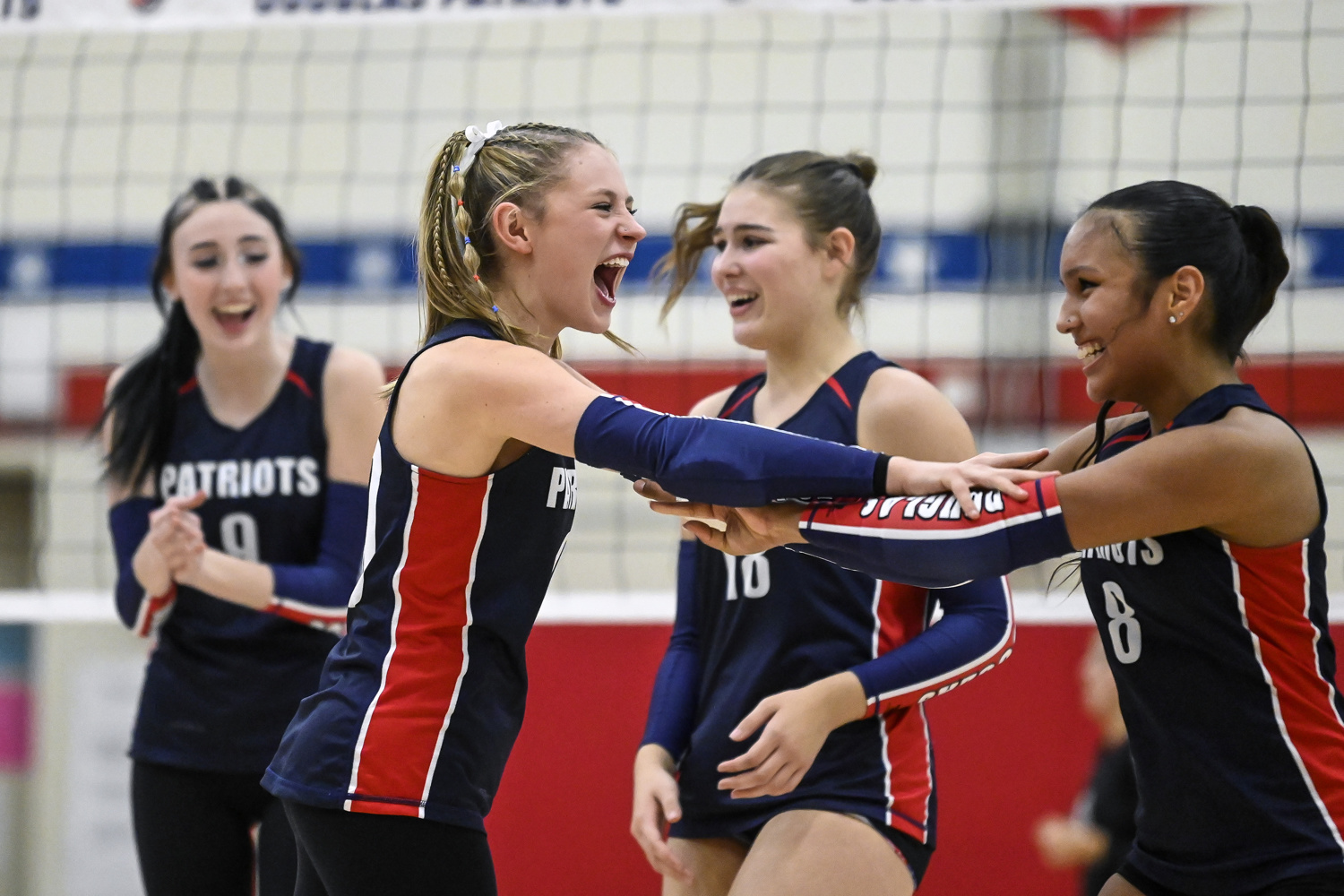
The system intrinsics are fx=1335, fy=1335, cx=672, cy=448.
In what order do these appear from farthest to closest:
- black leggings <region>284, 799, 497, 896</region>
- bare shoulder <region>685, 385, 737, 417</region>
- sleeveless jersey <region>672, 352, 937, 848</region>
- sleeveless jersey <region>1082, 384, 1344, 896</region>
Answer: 1. bare shoulder <region>685, 385, 737, 417</region>
2. sleeveless jersey <region>672, 352, 937, 848</region>
3. sleeveless jersey <region>1082, 384, 1344, 896</region>
4. black leggings <region>284, 799, 497, 896</region>

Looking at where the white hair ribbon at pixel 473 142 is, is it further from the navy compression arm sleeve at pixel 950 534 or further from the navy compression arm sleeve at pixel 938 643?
the navy compression arm sleeve at pixel 938 643

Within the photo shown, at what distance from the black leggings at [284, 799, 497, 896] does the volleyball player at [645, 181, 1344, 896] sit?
1.82 feet

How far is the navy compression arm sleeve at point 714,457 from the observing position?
1.72 m

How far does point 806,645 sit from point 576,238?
2.52 feet

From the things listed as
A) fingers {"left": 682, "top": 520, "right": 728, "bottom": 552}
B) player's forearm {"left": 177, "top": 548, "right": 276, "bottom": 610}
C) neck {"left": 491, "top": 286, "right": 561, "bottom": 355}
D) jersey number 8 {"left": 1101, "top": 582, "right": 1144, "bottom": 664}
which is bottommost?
player's forearm {"left": 177, "top": 548, "right": 276, "bottom": 610}

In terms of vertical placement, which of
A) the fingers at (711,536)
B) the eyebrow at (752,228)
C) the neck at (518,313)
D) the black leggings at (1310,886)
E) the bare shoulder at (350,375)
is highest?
the eyebrow at (752,228)

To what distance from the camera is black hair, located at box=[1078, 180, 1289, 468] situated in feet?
6.18

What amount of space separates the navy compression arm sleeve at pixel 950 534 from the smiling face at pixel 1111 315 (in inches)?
9.8

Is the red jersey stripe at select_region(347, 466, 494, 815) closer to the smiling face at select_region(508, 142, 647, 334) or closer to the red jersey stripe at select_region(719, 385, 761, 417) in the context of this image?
the smiling face at select_region(508, 142, 647, 334)

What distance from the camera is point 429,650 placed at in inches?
68.6

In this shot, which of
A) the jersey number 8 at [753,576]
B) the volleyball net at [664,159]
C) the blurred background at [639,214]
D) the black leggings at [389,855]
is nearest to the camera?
the black leggings at [389,855]

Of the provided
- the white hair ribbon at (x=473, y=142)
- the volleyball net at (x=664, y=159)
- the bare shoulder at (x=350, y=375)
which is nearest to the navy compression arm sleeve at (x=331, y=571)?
the bare shoulder at (x=350, y=375)

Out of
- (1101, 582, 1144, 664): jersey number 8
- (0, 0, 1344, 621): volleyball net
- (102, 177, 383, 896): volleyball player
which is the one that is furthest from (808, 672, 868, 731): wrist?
(0, 0, 1344, 621): volleyball net

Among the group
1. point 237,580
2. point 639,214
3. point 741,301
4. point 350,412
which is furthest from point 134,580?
point 639,214
